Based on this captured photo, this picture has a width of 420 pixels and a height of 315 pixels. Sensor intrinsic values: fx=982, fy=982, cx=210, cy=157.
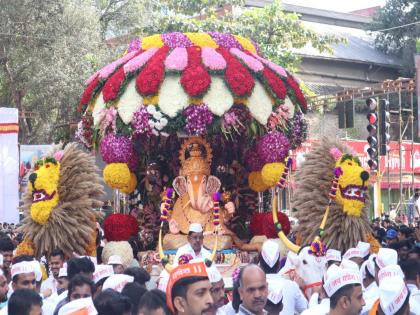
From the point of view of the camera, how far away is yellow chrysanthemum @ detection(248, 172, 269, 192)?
1407 cm

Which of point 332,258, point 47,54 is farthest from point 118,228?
point 47,54

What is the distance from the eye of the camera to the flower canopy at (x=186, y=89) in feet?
42.5

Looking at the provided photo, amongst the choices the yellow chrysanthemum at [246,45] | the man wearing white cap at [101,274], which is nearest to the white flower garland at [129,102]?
the yellow chrysanthemum at [246,45]

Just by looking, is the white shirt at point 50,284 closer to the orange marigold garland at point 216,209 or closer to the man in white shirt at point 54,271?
the man in white shirt at point 54,271

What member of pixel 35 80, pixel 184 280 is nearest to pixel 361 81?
pixel 35 80

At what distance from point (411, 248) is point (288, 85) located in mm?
3613

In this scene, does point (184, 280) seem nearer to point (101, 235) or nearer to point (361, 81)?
point (101, 235)

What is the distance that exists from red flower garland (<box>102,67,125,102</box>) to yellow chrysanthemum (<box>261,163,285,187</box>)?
2300mm

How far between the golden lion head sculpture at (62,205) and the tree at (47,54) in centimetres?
1257

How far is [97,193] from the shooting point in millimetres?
13195

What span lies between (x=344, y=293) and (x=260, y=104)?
7.32m

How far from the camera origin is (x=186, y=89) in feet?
42.6

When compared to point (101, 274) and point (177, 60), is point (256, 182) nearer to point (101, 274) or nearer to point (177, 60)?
point (177, 60)

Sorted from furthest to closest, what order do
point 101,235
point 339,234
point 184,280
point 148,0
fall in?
point 148,0 → point 101,235 → point 339,234 → point 184,280
